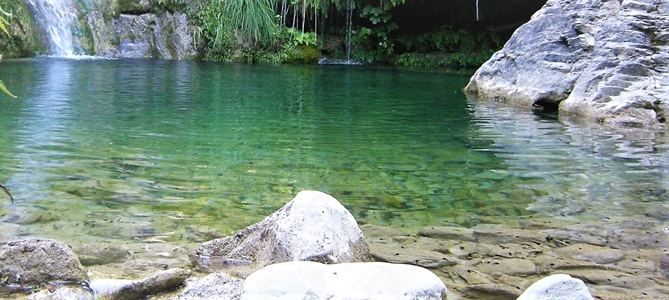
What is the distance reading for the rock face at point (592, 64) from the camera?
9172 millimetres

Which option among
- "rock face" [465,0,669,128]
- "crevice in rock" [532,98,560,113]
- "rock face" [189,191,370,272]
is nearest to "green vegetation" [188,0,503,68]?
"rock face" [465,0,669,128]

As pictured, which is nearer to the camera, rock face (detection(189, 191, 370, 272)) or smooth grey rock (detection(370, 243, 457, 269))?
rock face (detection(189, 191, 370, 272))

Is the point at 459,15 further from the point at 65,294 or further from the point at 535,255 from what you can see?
the point at 65,294

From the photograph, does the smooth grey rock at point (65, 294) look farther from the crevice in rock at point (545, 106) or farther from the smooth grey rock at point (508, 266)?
the crevice in rock at point (545, 106)

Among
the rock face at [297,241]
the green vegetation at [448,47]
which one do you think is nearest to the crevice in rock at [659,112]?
the rock face at [297,241]

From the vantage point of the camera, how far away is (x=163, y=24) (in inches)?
787

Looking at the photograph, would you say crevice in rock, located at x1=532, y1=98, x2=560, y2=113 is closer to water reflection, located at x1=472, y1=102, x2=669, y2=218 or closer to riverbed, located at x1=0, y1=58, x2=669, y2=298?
riverbed, located at x1=0, y1=58, x2=669, y2=298

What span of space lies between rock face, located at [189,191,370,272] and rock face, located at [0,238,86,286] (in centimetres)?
62

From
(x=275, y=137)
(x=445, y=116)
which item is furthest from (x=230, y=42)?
(x=275, y=137)

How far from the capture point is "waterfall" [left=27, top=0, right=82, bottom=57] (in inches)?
719

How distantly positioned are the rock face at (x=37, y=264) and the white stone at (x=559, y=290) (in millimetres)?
2010

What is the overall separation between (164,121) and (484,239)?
4.94m

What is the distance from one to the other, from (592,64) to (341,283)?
865 centimetres

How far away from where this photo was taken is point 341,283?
2615 millimetres
